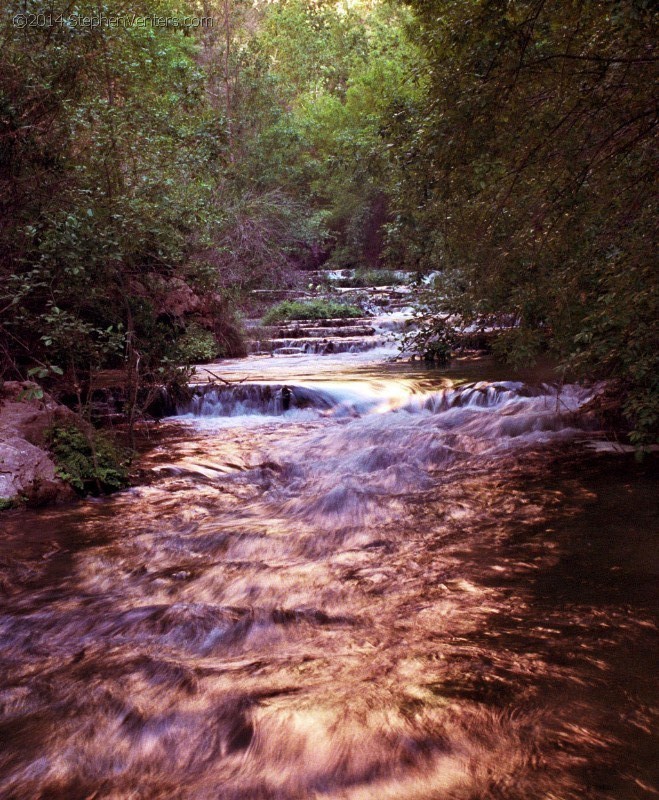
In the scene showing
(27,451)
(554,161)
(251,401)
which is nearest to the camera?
(554,161)

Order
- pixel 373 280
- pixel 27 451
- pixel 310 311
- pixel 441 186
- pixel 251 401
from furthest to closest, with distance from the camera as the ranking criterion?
1. pixel 373 280
2. pixel 310 311
3. pixel 251 401
4. pixel 27 451
5. pixel 441 186

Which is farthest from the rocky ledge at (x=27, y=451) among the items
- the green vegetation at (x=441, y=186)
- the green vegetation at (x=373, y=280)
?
the green vegetation at (x=373, y=280)

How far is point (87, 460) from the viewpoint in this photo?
614 centimetres

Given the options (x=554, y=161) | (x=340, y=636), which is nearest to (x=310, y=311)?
(x=554, y=161)

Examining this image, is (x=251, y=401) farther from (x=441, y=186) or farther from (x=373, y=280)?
(x=373, y=280)

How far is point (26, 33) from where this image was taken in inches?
289

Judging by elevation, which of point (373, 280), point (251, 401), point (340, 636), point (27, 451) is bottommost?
point (340, 636)

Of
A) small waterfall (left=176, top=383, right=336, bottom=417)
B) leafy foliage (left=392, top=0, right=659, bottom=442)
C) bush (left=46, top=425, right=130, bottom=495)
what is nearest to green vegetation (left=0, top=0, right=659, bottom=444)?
leafy foliage (left=392, top=0, right=659, bottom=442)

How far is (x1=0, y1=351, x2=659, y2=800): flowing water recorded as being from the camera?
218cm

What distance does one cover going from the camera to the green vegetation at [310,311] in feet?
71.2

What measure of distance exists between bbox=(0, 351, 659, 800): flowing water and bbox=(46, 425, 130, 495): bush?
32 centimetres

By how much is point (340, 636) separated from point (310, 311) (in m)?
19.4

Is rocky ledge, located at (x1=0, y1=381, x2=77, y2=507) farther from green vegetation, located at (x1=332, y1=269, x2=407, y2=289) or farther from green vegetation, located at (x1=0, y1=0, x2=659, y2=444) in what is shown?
green vegetation, located at (x1=332, y1=269, x2=407, y2=289)

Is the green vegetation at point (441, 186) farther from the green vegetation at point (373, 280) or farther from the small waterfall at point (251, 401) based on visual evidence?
the green vegetation at point (373, 280)
